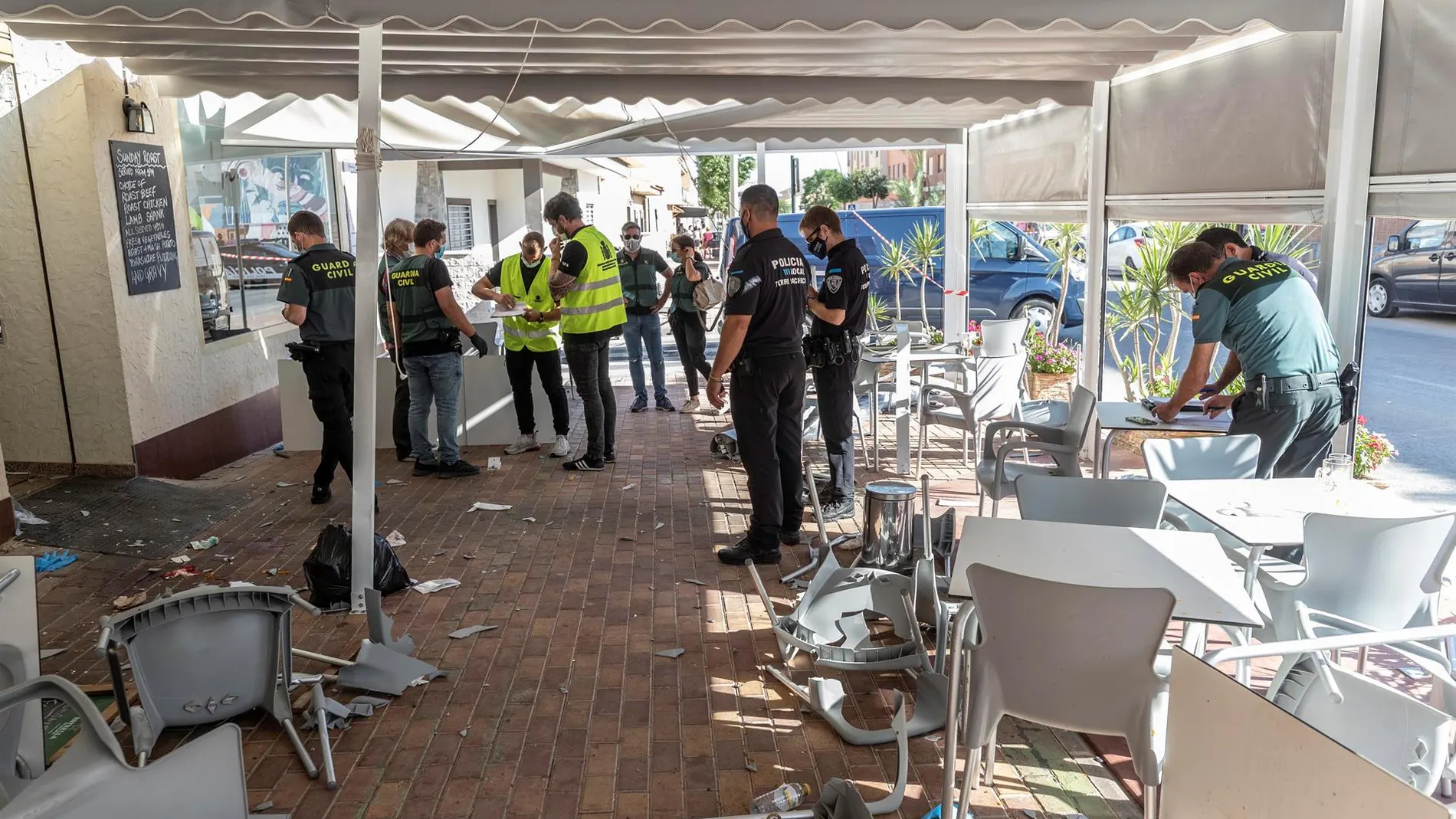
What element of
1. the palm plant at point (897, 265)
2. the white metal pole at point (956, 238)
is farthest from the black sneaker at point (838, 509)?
the palm plant at point (897, 265)

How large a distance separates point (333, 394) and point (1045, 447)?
4183 mm

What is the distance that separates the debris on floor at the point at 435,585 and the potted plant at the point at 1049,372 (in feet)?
18.6

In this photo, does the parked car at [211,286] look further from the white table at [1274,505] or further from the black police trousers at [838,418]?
the white table at [1274,505]

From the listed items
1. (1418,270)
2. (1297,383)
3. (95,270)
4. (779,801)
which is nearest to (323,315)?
(95,270)

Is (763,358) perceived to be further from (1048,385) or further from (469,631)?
(1048,385)

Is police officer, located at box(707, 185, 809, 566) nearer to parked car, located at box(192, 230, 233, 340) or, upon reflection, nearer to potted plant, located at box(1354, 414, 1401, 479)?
potted plant, located at box(1354, 414, 1401, 479)

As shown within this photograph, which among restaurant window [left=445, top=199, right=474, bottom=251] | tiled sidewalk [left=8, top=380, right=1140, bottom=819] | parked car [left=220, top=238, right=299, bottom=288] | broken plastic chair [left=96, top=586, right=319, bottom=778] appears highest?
restaurant window [left=445, top=199, right=474, bottom=251]

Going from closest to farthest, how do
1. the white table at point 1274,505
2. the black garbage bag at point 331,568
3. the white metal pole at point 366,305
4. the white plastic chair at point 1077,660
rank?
1. the white plastic chair at point 1077,660
2. the white table at point 1274,505
3. the white metal pole at point 366,305
4. the black garbage bag at point 331,568

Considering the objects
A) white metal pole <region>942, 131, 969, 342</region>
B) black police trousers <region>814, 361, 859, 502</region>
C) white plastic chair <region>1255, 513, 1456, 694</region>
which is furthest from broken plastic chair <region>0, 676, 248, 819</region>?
white metal pole <region>942, 131, 969, 342</region>

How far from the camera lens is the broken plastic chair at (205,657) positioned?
3.25 metres

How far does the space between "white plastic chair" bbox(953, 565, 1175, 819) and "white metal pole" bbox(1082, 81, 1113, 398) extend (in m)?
4.81

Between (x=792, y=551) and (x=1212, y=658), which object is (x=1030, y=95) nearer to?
(x=792, y=551)

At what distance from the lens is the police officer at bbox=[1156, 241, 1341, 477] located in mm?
4434

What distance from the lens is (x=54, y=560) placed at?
5.54 metres
